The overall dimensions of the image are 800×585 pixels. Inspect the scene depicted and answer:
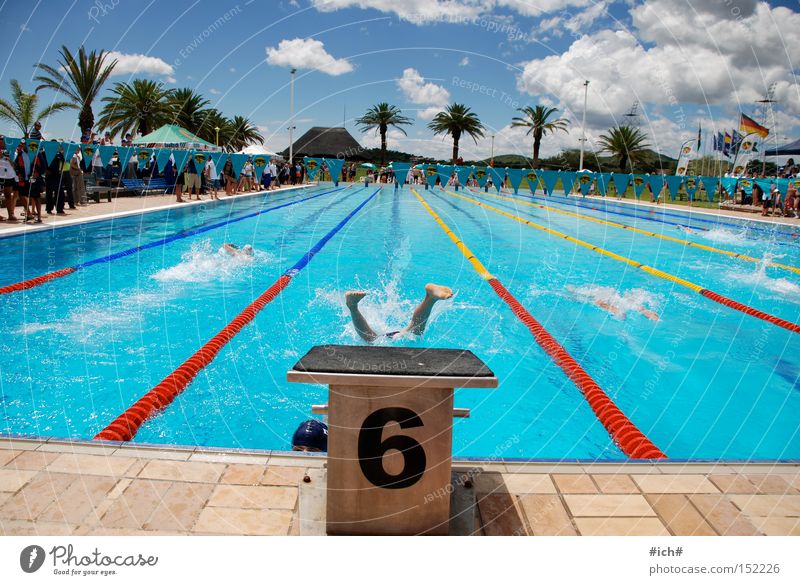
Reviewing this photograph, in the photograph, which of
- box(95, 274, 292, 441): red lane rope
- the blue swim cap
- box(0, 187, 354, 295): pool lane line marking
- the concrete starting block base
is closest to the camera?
the concrete starting block base

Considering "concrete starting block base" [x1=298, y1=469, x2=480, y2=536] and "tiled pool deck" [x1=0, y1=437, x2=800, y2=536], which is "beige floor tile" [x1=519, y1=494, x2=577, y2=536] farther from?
"concrete starting block base" [x1=298, y1=469, x2=480, y2=536]

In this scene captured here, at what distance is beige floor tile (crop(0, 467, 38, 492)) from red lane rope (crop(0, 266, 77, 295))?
15.0 feet

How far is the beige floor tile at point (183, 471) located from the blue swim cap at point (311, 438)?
1.51 ft

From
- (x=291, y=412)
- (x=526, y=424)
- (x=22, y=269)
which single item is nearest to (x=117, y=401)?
(x=291, y=412)

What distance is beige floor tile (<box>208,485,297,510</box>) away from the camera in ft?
6.66

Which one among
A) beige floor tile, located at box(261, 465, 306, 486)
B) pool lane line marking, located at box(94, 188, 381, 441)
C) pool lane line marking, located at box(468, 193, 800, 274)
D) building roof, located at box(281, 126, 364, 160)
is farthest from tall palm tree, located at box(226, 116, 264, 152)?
beige floor tile, located at box(261, 465, 306, 486)

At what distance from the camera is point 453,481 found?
2232 mm

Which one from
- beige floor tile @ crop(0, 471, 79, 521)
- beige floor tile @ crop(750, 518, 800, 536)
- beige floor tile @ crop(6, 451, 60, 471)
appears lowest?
beige floor tile @ crop(750, 518, 800, 536)

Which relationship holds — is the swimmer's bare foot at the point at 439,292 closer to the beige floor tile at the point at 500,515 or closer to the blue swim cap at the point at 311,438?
the blue swim cap at the point at 311,438

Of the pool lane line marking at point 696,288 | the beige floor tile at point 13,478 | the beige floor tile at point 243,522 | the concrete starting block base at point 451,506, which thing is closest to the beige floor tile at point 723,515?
the concrete starting block base at point 451,506

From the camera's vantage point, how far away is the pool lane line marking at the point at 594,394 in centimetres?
295

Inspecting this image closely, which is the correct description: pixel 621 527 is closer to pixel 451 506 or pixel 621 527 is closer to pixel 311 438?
pixel 451 506

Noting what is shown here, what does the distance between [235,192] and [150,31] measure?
661 inches

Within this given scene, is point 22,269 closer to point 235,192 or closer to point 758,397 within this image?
point 758,397
